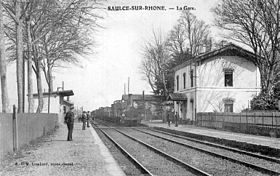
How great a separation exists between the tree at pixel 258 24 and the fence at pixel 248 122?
4.31 m

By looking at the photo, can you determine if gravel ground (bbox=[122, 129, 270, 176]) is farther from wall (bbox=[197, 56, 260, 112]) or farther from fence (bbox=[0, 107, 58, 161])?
wall (bbox=[197, 56, 260, 112])

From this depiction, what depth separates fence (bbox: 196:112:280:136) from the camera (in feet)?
76.5

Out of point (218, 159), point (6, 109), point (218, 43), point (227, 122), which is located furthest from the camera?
point (218, 43)

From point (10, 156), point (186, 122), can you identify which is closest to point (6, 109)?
point (10, 156)

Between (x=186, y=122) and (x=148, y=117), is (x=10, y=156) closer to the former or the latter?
(x=186, y=122)

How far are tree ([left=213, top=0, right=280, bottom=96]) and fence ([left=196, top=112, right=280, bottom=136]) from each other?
14.1 feet

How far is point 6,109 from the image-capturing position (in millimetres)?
16078

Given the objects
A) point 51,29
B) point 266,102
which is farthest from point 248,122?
point 51,29

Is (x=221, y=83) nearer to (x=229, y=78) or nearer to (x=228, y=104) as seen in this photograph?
(x=229, y=78)

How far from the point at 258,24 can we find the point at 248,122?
28.1 feet

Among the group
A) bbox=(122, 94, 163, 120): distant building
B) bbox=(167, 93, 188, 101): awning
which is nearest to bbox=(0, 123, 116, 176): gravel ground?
bbox=(167, 93, 188, 101): awning

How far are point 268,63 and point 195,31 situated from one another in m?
19.8

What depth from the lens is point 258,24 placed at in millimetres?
31750

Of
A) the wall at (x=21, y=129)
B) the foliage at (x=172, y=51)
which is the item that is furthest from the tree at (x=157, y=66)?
the wall at (x=21, y=129)
